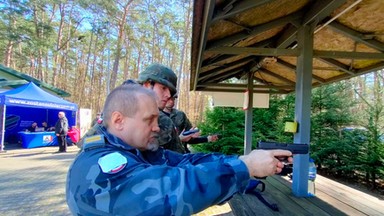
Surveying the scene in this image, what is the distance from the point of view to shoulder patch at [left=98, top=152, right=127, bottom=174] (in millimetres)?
674

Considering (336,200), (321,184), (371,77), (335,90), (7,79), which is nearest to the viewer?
(336,200)

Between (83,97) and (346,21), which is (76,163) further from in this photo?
(83,97)

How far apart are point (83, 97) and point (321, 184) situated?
26.3 metres

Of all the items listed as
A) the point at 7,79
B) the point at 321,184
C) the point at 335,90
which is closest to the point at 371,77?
the point at 335,90

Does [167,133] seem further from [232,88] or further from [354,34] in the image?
[232,88]

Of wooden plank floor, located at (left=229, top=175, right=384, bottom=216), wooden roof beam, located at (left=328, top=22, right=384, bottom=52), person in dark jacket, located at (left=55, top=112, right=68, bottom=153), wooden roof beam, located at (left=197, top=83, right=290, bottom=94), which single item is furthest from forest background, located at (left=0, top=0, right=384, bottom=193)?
person in dark jacket, located at (left=55, top=112, right=68, bottom=153)

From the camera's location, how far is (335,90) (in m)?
8.06

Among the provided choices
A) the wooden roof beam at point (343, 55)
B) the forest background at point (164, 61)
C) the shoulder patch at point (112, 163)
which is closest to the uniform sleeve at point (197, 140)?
the wooden roof beam at point (343, 55)

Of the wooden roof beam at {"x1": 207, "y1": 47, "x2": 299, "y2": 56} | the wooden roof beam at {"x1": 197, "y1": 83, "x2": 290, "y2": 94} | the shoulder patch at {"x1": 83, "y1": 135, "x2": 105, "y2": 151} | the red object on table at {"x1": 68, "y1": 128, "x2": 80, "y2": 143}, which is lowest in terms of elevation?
the red object on table at {"x1": 68, "y1": 128, "x2": 80, "y2": 143}

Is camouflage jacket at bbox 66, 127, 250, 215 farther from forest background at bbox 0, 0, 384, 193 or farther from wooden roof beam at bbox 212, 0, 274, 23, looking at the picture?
forest background at bbox 0, 0, 384, 193

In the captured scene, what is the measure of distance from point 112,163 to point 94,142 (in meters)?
0.11

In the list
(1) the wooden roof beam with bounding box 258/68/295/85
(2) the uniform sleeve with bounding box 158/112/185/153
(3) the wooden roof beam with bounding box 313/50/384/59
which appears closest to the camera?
(2) the uniform sleeve with bounding box 158/112/185/153

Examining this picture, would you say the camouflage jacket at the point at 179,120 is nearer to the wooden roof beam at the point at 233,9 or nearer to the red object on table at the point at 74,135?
the wooden roof beam at the point at 233,9

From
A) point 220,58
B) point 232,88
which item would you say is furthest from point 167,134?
point 232,88
